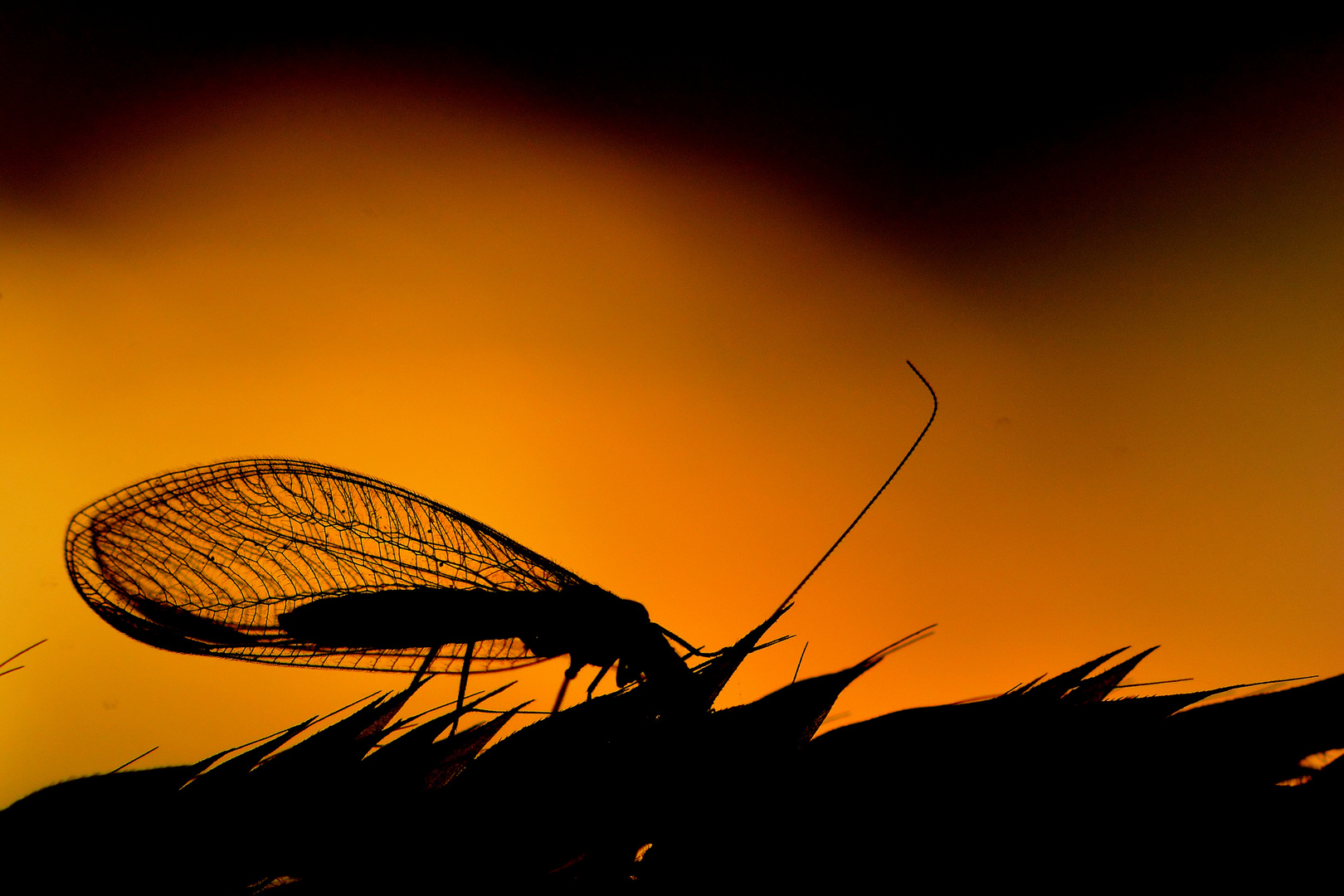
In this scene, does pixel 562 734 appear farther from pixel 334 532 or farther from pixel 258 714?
pixel 258 714

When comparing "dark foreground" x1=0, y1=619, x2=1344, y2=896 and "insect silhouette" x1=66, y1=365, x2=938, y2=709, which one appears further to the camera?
"insect silhouette" x1=66, y1=365, x2=938, y2=709

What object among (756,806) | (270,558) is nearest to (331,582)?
(270,558)

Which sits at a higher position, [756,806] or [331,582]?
[331,582]

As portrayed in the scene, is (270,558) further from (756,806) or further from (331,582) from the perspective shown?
(756,806)

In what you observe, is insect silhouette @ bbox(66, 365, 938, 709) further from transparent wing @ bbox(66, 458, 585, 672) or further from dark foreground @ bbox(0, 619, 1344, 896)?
dark foreground @ bbox(0, 619, 1344, 896)

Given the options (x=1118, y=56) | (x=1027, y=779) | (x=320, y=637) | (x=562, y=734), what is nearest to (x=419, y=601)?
(x=320, y=637)

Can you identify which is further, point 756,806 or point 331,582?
point 331,582

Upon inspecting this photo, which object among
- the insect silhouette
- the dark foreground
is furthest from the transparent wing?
the dark foreground
